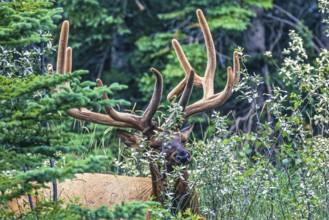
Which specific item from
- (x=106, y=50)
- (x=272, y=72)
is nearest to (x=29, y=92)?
(x=272, y=72)

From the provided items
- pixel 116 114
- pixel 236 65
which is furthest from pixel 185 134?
pixel 236 65

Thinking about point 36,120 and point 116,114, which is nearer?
point 36,120

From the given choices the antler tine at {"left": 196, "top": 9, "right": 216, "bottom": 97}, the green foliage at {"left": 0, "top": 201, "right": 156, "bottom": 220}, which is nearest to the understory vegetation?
the green foliage at {"left": 0, "top": 201, "right": 156, "bottom": 220}

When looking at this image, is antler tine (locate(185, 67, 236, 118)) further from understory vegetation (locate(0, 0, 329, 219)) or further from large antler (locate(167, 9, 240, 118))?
understory vegetation (locate(0, 0, 329, 219))

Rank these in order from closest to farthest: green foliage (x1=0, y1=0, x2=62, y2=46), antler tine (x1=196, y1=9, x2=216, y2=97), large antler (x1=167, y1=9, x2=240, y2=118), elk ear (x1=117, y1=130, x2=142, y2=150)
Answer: green foliage (x1=0, y1=0, x2=62, y2=46) → elk ear (x1=117, y1=130, x2=142, y2=150) → large antler (x1=167, y1=9, x2=240, y2=118) → antler tine (x1=196, y1=9, x2=216, y2=97)

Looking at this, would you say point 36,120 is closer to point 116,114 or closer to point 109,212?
point 109,212

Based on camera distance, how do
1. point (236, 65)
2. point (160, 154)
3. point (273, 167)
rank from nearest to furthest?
point (160, 154) → point (273, 167) → point (236, 65)

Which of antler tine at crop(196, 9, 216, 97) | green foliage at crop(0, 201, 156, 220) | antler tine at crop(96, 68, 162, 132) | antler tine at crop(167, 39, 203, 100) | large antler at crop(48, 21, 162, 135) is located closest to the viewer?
green foliage at crop(0, 201, 156, 220)

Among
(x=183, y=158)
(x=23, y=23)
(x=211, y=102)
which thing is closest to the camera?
(x=23, y=23)

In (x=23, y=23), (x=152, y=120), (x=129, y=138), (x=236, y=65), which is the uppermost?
(x=23, y=23)

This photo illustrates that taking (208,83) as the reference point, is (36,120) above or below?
above

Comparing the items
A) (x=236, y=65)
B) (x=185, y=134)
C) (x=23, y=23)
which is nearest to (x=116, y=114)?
(x=185, y=134)

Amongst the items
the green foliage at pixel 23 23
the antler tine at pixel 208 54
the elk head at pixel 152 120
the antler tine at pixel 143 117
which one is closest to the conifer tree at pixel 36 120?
the green foliage at pixel 23 23

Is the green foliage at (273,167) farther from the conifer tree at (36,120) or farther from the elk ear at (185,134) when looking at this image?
the conifer tree at (36,120)
